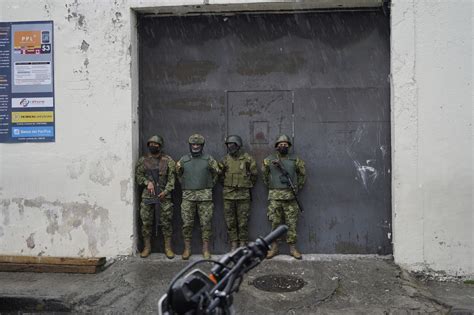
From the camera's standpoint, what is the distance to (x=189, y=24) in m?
Answer: 7.60

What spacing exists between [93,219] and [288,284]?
3103 millimetres

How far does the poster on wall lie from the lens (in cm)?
725

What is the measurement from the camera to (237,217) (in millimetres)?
7277

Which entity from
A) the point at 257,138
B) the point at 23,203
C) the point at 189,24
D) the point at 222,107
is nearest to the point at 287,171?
the point at 257,138

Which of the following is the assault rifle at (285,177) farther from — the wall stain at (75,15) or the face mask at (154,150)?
the wall stain at (75,15)

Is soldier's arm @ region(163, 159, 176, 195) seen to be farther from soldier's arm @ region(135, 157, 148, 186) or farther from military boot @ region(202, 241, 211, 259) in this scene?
military boot @ region(202, 241, 211, 259)

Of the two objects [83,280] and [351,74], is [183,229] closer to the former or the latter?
[83,280]

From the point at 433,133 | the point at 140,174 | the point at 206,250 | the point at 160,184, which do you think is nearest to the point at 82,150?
the point at 140,174

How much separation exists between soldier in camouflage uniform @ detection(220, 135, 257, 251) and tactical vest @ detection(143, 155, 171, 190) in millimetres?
856

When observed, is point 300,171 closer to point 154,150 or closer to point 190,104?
point 190,104

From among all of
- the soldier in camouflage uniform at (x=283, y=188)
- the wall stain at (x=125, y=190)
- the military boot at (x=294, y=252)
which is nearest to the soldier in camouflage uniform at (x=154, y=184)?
the wall stain at (x=125, y=190)

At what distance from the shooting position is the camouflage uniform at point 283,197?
7039 mm

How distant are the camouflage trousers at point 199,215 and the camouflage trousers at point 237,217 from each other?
0.84 ft

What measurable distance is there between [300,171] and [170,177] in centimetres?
194
